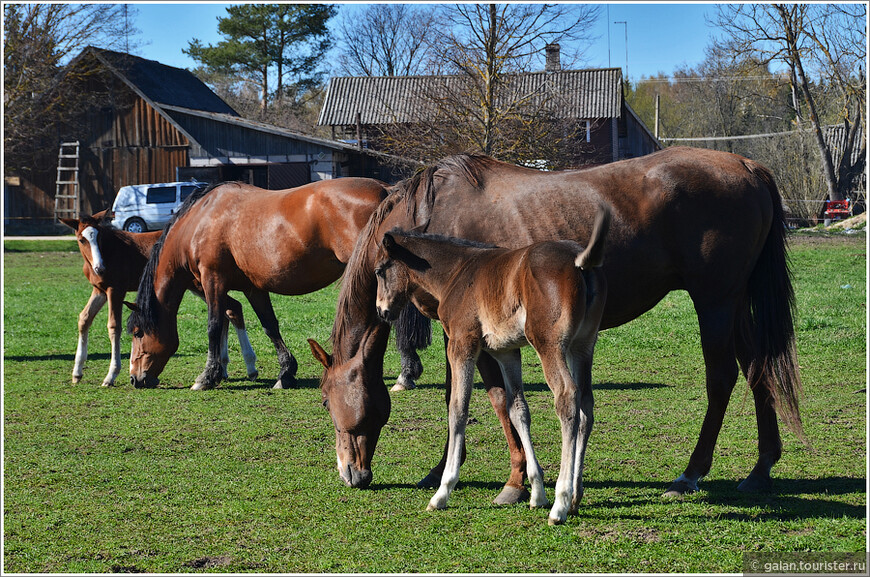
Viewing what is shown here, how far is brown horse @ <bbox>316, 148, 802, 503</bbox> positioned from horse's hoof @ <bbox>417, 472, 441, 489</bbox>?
0.08ft

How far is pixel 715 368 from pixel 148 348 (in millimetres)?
6284

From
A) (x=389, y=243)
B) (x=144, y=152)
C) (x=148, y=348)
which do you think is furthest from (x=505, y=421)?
(x=144, y=152)

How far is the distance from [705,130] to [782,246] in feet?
161

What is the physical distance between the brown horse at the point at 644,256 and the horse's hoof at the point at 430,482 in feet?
0.08

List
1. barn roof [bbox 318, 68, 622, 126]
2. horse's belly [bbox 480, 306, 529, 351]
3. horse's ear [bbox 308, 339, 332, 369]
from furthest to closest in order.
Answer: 1. barn roof [bbox 318, 68, 622, 126]
2. horse's ear [bbox 308, 339, 332, 369]
3. horse's belly [bbox 480, 306, 529, 351]

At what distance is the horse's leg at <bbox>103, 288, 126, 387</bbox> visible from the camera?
9.38 metres

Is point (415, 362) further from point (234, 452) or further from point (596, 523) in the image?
point (596, 523)

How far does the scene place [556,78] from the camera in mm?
25781

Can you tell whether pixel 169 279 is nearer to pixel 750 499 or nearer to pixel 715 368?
pixel 715 368

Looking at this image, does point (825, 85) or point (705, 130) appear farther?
point (705, 130)

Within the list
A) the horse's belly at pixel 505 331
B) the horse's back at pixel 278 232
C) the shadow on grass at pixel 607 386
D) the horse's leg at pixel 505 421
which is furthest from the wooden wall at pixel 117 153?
the horse's belly at pixel 505 331

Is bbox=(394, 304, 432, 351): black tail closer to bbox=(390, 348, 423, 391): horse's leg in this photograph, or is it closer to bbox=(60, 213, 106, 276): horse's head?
bbox=(390, 348, 423, 391): horse's leg

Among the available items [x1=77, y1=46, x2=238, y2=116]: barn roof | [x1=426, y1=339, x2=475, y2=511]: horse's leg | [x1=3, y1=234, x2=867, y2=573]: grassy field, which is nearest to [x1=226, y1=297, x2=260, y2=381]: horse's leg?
[x1=3, y1=234, x2=867, y2=573]: grassy field

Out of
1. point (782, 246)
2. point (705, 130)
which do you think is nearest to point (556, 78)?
point (782, 246)
